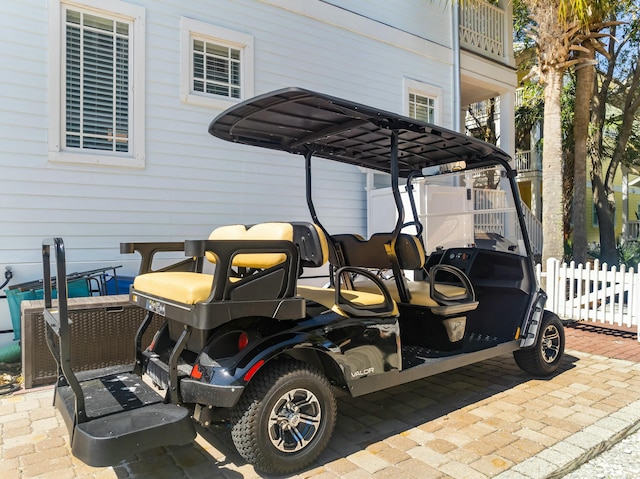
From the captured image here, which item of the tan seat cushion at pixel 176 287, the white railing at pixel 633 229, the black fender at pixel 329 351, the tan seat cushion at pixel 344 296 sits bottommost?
the black fender at pixel 329 351

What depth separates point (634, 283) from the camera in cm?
606

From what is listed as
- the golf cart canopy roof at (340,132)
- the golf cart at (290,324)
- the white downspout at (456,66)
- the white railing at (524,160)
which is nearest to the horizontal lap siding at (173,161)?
the white downspout at (456,66)

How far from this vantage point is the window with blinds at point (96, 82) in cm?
554

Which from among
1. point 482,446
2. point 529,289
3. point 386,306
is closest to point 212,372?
point 386,306

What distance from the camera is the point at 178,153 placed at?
6.21 m

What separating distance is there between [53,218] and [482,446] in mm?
5065

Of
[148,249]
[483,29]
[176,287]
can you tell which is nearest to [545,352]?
[176,287]

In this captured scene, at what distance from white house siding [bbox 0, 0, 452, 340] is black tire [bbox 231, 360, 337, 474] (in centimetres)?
392

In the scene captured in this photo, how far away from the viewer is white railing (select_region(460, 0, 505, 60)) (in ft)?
32.7

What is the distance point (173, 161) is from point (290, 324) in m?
4.15

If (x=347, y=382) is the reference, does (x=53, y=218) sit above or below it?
above

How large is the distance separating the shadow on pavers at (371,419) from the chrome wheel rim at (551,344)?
192 mm

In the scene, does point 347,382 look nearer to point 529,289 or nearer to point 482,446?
point 482,446

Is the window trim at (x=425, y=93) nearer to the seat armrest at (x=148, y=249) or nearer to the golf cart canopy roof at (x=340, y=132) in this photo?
the golf cart canopy roof at (x=340, y=132)
